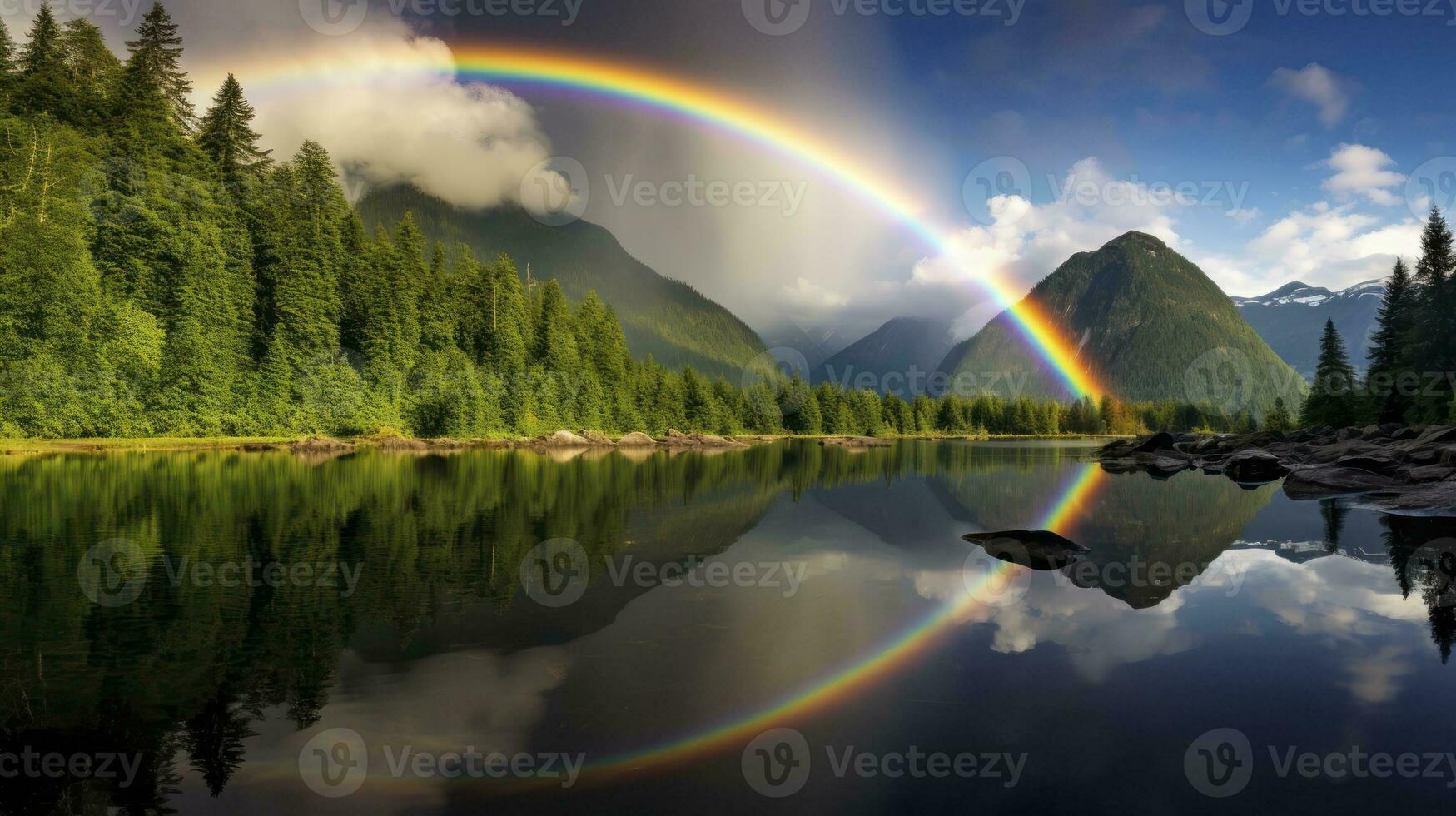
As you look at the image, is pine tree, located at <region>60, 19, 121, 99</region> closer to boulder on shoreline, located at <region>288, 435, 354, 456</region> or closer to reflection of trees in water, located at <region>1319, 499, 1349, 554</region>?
boulder on shoreline, located at <region>288, 435, 354, 456</region>

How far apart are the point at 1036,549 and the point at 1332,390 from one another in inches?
3531

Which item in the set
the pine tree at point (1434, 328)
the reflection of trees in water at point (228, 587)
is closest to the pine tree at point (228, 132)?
the reflection of trees in water at point (228, 587)

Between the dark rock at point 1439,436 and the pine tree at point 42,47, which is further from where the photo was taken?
the pine tree at point 42,47

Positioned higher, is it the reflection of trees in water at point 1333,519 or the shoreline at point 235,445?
the shoreline at point 235,445

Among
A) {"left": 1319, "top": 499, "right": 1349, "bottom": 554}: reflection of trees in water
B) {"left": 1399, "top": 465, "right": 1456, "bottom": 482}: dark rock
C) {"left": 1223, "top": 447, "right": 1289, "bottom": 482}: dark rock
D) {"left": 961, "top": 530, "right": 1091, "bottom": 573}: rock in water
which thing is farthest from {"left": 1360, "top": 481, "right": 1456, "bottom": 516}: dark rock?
{"left": 961, "top": 530, "right": 1091, "bottom": 573}: rock in water

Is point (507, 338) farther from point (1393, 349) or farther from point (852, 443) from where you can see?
point (1393, 349)

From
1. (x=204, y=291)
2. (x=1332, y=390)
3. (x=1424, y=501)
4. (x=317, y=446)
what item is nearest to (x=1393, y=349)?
(x=1332, y=390)

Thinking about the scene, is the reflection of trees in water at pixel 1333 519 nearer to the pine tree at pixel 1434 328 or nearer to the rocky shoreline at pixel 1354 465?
the rocky shoreline at pixel 1354 465

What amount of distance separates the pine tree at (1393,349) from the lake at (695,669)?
64765 millimetres

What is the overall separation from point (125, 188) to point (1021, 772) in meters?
69.8

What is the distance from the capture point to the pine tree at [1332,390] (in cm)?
7450

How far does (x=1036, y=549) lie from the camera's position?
15.7 metres

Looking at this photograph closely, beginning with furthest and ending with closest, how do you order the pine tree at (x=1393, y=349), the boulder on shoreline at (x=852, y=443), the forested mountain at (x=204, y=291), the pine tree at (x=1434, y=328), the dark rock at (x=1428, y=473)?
the boulder on shoreline at (x=852, y=443), the pine tree at (x=1393, y=349), the pine tree at (x=1434, y=328), the forested mountain at (x=204, y=291), the dark rock at (x=1428, y=473)

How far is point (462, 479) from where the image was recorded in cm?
3078
